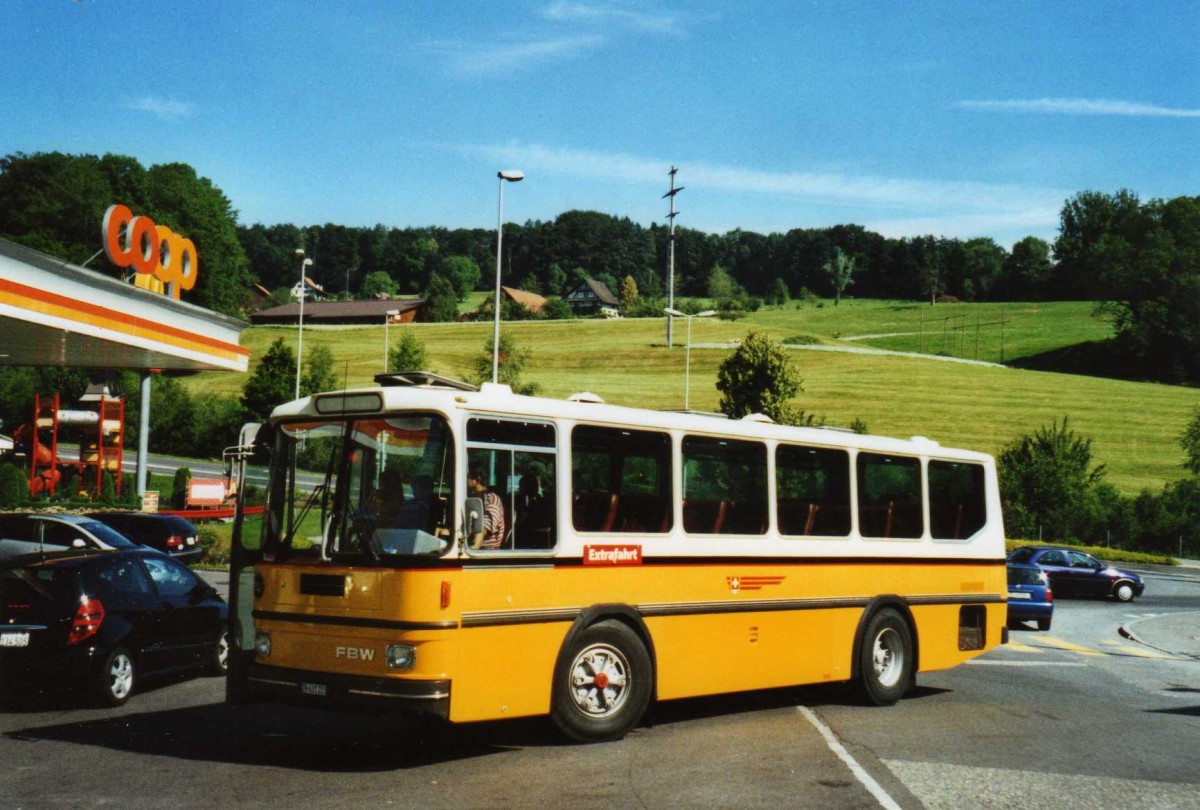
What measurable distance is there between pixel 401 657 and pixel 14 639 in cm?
469

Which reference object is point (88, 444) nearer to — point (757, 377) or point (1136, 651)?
point (757, 377)

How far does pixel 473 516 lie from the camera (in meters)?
8.71

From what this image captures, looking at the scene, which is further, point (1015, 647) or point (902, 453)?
point (1015, 647)

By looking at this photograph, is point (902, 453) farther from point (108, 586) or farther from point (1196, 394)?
point (1196, 394)

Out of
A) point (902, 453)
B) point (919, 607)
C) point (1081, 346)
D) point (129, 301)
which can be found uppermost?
point (1081, 346)

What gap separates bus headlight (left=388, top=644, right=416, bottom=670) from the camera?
8.49 meters

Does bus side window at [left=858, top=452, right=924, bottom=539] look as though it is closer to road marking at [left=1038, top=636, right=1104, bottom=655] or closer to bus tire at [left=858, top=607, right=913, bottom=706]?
bus tire at [left=858, top=607, right=913, bottom=706]

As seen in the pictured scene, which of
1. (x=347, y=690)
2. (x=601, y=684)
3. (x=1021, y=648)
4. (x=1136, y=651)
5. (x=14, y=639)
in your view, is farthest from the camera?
(x=1136, y=651)

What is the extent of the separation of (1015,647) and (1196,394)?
8226 cm

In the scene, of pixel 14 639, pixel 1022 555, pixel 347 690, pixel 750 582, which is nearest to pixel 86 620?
pixel 14 639

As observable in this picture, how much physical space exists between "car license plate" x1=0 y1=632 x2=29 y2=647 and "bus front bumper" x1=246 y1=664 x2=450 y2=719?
9.84 feet

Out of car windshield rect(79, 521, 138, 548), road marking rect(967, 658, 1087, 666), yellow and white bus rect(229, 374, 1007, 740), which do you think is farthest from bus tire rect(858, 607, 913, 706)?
car windshield rect(79, 521, 138, 548)

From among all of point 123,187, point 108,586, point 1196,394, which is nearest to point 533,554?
point 108,586

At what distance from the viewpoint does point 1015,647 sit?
20141 millimetres
